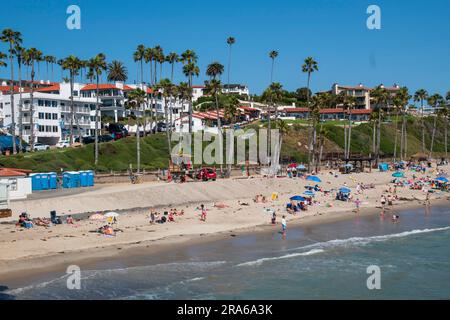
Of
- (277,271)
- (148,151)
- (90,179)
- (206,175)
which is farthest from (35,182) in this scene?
(148,151)

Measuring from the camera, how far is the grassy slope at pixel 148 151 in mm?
56469

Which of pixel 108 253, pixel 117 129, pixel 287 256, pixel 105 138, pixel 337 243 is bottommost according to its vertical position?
pixel 337 243

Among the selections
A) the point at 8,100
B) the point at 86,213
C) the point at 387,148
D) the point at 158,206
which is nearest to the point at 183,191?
the point at 158,206

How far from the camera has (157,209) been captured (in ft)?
141

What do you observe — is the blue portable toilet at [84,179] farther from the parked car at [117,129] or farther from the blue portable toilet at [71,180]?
the parked car at [117,129]

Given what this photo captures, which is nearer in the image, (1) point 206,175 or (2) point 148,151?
(1) point 206,175

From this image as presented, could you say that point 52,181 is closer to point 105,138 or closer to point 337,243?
point 337,243

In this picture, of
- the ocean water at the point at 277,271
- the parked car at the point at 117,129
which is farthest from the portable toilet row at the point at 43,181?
the parked car at the point at 117,129

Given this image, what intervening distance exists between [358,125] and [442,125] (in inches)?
1357

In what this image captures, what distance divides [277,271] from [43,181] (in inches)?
1054

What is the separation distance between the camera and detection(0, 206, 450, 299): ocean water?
75.1 ft

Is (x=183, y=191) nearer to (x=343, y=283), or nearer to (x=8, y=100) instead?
(x=343, y=283)

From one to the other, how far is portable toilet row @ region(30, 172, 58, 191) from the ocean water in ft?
65.0

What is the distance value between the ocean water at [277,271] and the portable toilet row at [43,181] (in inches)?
780
